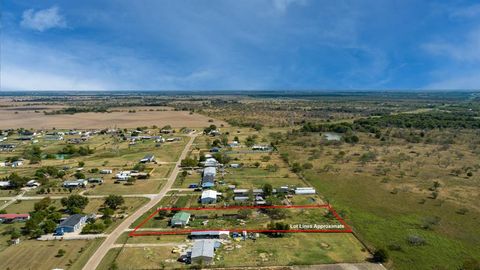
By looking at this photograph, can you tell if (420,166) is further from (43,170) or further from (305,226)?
(43,170)

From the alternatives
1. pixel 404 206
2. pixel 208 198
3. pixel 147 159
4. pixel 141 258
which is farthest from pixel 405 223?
pixel 147 159

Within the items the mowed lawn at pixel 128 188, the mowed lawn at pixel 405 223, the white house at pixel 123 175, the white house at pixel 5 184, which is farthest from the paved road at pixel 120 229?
the white house at pixel 5 184

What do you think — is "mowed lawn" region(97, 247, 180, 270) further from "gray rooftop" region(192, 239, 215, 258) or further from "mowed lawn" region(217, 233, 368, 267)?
"mowed lawn" region(217, 233, 368, 267)

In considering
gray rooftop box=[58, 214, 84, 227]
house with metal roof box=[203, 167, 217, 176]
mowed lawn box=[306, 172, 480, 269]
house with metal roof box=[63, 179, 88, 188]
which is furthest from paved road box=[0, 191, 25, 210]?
mowed lawn box=[306, 172, 480, 269]

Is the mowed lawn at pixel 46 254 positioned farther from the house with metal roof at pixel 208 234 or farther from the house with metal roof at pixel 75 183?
the house with metal roof at pixel 75 183

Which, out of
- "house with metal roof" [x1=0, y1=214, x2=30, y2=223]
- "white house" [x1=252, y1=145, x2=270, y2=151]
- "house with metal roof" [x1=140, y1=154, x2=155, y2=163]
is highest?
"white house" [x1=252, y1=145, x2=270, y2=151]

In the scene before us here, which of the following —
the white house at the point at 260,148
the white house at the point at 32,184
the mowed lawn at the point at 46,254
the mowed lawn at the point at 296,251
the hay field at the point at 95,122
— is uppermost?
the hay field at the point at 95,122

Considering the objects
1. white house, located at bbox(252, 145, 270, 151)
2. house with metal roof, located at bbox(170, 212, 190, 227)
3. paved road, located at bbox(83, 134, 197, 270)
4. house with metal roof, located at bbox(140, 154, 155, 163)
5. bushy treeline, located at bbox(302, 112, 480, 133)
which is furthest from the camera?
Answer: bushy treeline, located at bbox(302, 112, 480, 133)

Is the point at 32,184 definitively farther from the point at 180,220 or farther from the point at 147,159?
the point at 180,220
